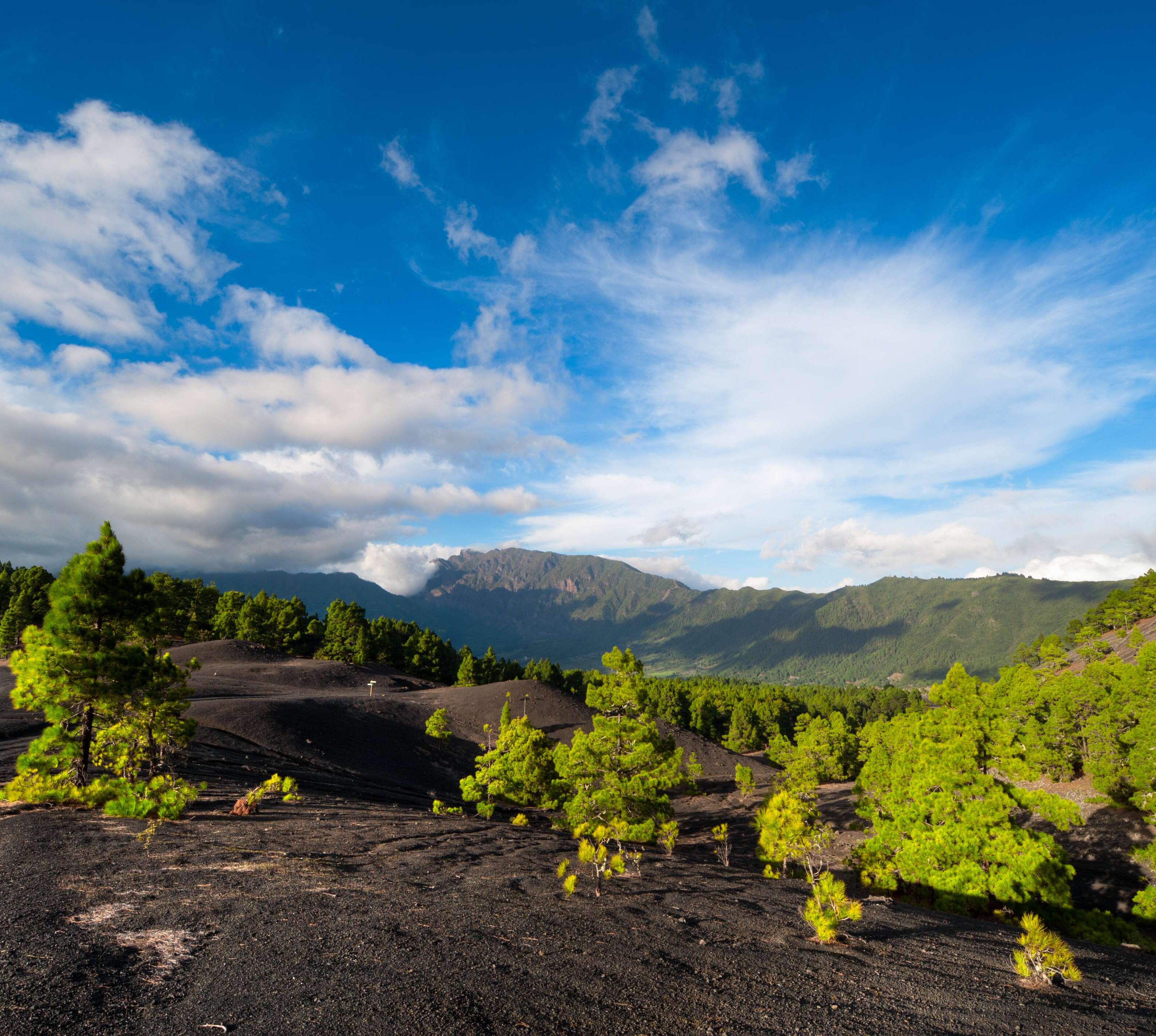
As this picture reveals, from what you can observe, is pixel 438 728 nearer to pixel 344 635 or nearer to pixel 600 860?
pixel 344 635

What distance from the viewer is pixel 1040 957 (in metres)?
9.82

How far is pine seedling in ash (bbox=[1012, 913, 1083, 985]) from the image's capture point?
965 cm

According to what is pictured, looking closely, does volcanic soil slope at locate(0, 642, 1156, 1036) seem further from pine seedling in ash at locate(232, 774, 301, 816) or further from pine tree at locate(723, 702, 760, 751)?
pine tree at locate(723, 702, 760, 751)

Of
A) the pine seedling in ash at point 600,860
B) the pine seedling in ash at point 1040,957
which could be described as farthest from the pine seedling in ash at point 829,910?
the pine seedling in ash at point 600,860

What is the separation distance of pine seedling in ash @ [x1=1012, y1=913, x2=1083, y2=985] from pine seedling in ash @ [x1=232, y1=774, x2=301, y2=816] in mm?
20455

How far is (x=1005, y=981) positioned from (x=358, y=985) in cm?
1113

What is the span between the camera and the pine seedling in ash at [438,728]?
2339 inches

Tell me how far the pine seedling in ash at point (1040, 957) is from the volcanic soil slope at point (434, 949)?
27 centimetres

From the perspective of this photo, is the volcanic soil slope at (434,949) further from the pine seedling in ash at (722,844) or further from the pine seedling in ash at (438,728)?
the pine seedling in ash at (438,728)

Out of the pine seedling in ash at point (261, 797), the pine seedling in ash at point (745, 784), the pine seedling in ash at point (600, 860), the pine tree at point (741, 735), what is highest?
the pine seedling in ash at point (600, 860)

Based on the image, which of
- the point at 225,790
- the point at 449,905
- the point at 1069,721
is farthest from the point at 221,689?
the point at 1069,721

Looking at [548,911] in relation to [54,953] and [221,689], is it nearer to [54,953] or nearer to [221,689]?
[54,953]

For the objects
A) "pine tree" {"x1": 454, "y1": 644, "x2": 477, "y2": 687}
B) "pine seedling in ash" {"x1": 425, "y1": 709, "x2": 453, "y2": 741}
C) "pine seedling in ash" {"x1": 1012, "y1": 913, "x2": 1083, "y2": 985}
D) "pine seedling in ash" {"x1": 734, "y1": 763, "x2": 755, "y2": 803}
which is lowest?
→ "pine seedling in ash" {"x1": 734, "y1": 763, "x2": 755, "y2": 803}

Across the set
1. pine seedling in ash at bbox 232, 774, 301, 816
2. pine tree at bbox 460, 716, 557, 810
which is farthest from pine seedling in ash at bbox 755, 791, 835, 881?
pine seedling in ash at bbox 232, 774, 301, 816
